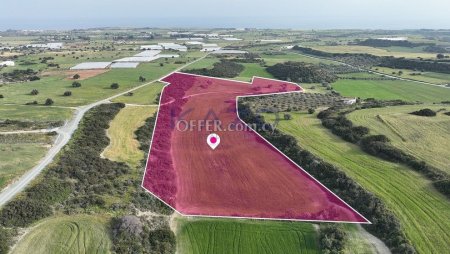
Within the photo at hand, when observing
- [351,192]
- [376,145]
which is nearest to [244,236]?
[351,192]

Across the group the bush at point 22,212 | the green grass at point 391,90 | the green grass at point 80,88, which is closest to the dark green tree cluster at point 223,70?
the green grass at point 80,88

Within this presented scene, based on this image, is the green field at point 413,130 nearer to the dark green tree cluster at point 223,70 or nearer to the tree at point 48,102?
the dark green tree cluster at point 223,70

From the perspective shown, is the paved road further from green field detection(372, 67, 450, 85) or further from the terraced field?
green field detection(372, 67, 450, 85)

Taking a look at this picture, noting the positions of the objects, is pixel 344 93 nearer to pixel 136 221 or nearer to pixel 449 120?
pixel 449 120

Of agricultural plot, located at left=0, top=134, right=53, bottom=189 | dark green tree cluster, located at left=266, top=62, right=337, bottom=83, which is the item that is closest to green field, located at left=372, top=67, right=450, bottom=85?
dark green tree cluster, located at left=266, top=62, right=337, bottom=83

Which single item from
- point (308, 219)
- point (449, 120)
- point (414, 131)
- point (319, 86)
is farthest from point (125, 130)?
point (319, 86)

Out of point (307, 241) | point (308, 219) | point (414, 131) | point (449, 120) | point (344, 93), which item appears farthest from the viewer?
point (344, 93)

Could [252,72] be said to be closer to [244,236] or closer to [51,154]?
[51,154]
